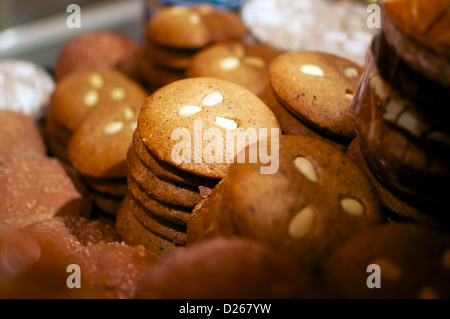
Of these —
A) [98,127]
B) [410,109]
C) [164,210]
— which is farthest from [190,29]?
[410,109]

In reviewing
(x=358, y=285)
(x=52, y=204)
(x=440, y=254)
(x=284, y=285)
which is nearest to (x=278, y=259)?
(x=284, y=285)

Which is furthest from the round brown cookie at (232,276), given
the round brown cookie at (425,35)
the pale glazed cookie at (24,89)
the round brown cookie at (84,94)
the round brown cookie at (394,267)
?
the pale glazed cookie at (24,89)

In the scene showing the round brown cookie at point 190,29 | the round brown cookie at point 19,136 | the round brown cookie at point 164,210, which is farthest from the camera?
the round brown cookie at point 190,29

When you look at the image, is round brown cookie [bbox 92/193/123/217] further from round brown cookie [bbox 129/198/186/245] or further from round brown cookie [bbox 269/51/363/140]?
round brown cookie [bbox 269/51/363/140]

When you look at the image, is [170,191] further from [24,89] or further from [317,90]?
[24,89]

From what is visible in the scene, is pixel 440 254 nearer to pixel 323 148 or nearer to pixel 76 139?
pixel 323 148

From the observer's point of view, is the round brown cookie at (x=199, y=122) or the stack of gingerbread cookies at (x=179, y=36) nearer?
the round brown cookie at (x=199, y=122)

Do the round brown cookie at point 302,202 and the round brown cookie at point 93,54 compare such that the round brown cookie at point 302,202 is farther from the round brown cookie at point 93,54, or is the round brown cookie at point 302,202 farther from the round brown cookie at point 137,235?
the round brown cookie at point 93,54
